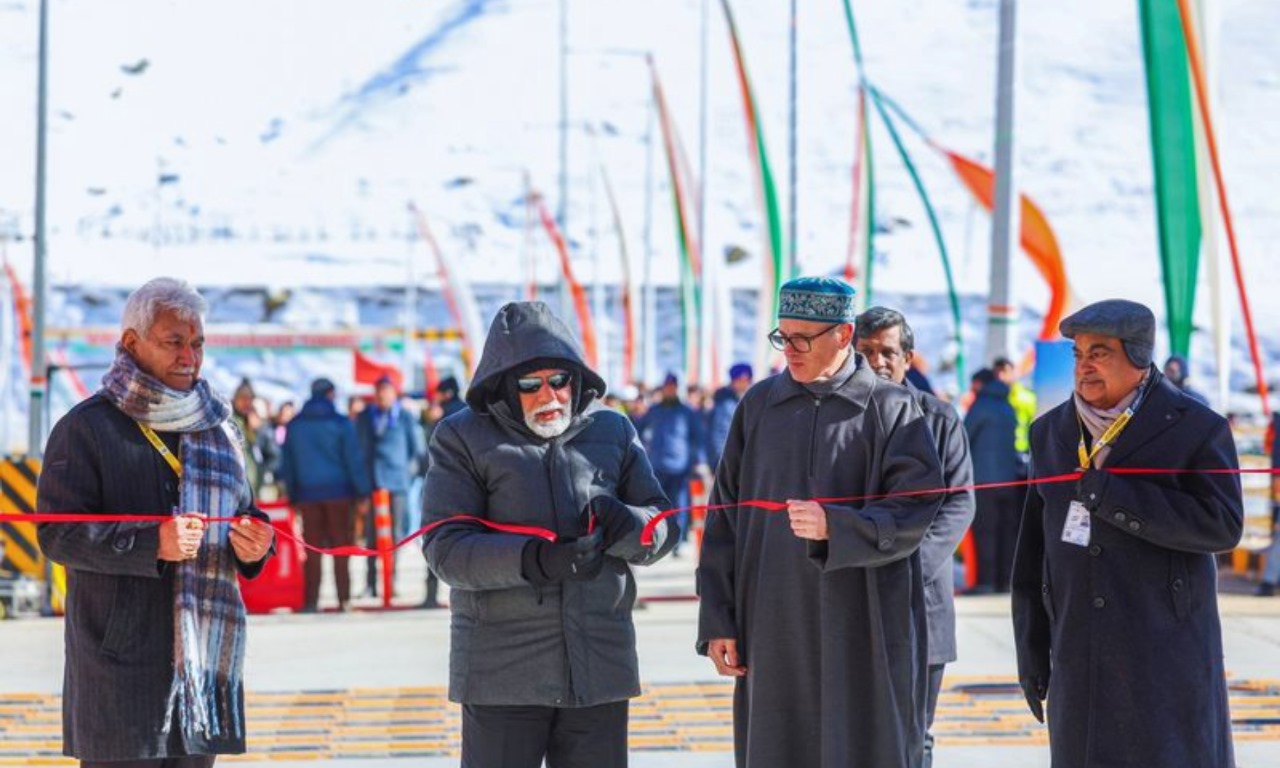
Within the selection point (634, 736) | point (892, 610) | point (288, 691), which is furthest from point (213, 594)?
point (288, 691)

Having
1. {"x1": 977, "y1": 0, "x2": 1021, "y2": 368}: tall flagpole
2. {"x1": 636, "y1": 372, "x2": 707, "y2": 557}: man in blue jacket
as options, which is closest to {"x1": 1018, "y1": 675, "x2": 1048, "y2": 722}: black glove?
{"x1": 977, "y1": 0, "x2": 1021, "y2": 368}: tall flagpole

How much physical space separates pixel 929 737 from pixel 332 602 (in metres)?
10.3

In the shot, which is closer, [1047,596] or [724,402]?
[1047,596]

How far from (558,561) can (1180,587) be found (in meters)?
1.64

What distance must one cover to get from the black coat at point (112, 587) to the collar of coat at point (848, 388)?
65.1 inches

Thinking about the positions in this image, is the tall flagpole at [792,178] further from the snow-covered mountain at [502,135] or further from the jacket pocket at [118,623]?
the snow-covered mountain at [502,135]

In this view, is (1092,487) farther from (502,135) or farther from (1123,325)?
(502,135)

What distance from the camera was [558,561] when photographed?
5.30m

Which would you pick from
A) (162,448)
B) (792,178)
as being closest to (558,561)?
(162,448)

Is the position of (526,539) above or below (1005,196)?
below

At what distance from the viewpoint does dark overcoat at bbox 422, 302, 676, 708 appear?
5438 millimetres

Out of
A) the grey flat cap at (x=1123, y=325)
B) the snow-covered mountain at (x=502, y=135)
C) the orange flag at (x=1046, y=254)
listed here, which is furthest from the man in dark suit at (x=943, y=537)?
the snow-covered mountain at (x=502, y=135)

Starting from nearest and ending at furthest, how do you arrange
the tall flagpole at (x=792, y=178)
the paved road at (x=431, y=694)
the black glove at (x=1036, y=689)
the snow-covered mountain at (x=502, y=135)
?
1. the black glove at (x=1036, y=689)
2. the paved road at (x=431, y=694)
3. the tall flagpole at (x=792, y=178)
4. the snow-covered mountain at (x=502, y=135)

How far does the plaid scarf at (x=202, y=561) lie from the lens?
5543 mm
